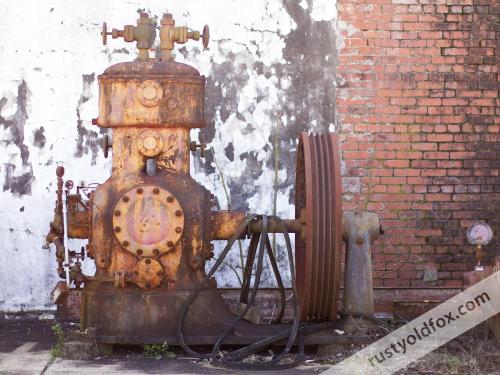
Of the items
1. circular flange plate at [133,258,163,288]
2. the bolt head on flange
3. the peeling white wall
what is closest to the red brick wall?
the peeling white wall

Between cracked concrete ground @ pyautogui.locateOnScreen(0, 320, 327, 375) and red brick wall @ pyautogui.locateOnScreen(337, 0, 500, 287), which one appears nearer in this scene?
cracked concrete ground @ pyautogui.locateOnScreen(0, 320, 327, 375)

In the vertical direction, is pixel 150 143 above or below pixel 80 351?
above

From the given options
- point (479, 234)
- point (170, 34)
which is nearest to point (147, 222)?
point (170, 34)

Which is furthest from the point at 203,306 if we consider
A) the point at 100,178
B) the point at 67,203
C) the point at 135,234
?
the point at 100,178

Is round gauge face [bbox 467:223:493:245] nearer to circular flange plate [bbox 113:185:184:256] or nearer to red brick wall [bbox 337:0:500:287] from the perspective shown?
red brick wall [bbox 337:0:500:287]

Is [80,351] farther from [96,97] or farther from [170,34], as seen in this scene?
[96,97]

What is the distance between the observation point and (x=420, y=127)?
8.95 meters

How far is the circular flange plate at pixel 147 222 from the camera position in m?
6.68

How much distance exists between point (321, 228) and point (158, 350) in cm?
123

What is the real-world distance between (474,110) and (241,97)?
1.91 metres

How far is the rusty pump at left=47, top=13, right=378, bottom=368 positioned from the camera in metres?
6.68

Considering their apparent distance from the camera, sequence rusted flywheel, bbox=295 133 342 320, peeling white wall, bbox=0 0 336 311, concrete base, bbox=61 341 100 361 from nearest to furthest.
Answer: concrete base, bbox=61 341 100 361 → rusted flywheel, bbox=295 133 342 320 → peeling white wall, bbox=0 0 336 311

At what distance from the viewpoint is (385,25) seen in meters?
8.97

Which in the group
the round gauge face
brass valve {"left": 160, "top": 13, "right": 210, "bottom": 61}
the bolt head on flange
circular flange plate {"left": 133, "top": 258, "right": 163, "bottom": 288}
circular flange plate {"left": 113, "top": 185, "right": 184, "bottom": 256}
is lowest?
circular flange plate {"left": 133, "top": 258, "right": 163, "bottom": 288}
